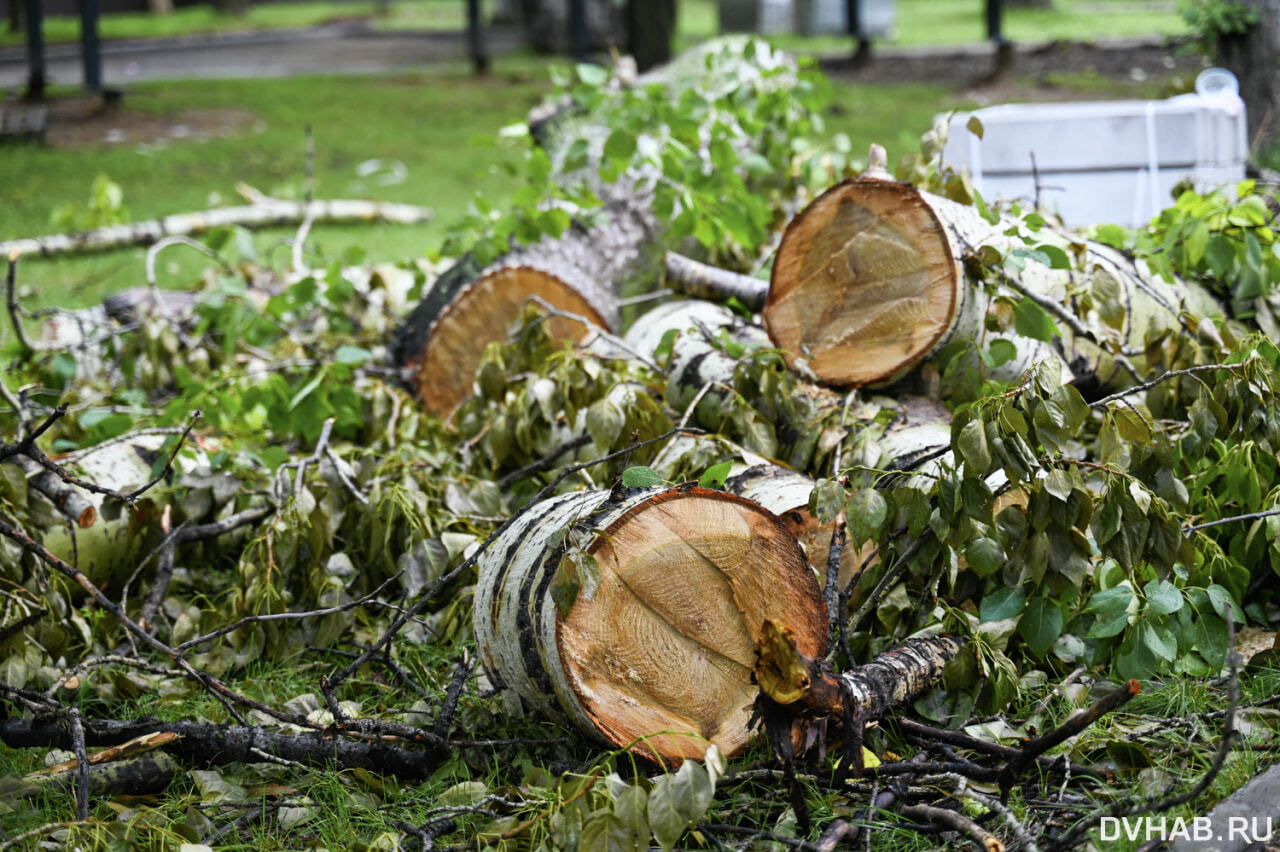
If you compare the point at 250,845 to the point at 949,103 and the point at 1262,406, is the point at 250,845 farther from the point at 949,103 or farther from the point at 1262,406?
the point at 949,103

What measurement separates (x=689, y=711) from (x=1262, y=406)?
4.80ft

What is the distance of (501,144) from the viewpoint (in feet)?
15.4

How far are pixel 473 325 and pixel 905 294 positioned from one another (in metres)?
1.70

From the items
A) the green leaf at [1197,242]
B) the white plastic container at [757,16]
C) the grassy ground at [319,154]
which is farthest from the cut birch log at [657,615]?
the white plastic container at [757,16]

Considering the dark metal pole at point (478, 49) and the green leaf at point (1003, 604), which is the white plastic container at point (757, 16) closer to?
the dark metal pole at point (478, 49)

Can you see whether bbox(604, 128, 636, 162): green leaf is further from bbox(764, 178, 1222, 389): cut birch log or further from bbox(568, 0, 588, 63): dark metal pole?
bbox(568, 0, 588, 63): dark metal pole

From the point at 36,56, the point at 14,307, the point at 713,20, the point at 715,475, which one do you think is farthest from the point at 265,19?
the point at 715,475

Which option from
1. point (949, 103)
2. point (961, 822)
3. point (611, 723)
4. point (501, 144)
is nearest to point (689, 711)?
point (611, 723)

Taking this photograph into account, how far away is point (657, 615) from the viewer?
7.59ft

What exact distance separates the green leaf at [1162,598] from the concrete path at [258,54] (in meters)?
14.4

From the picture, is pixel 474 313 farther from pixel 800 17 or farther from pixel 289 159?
pixel 800 17

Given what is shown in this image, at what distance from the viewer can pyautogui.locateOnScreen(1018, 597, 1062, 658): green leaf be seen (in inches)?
96.0

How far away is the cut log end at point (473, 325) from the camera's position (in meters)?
4.12
